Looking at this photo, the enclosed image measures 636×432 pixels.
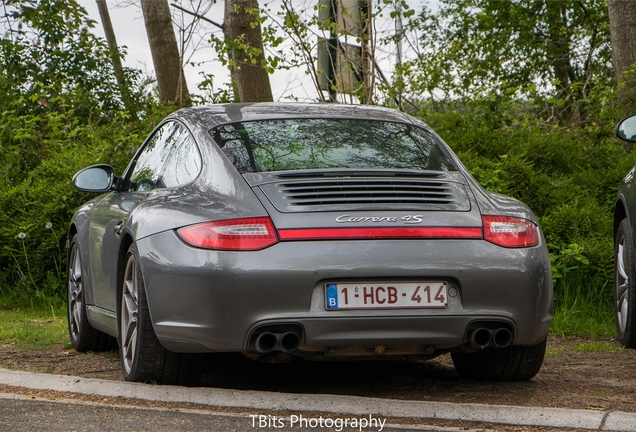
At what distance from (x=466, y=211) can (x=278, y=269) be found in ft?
3.06

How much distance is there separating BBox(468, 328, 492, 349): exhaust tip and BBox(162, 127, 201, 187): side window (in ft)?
4.94

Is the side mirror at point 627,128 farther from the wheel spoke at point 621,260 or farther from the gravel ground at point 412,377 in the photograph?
the gravel ground at point 412,377

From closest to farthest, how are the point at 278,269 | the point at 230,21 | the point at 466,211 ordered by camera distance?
the point at 278,269, the point at 466,211, the point at 230,21

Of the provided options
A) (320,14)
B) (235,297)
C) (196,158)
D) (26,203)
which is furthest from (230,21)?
(235,297)

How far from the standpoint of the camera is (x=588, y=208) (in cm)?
932

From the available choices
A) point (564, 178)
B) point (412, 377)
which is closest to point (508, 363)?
point (412, 377)

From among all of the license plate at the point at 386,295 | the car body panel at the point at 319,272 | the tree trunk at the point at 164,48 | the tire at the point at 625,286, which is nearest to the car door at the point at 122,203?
the car body panel at the point at 319,272

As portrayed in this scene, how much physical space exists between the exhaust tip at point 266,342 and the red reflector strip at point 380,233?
16.4 inches

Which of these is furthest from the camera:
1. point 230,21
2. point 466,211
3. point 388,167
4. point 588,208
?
point 230,21

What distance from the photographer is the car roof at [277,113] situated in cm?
538

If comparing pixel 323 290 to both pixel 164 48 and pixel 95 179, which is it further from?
pixel 164 48

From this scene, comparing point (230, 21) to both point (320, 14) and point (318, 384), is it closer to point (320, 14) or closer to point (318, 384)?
point (320, 14)

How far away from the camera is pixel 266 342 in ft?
14.4

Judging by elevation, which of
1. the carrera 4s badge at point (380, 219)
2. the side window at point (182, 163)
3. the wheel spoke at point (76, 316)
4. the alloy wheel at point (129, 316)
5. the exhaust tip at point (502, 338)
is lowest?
the wheel spoke at point (76, 316)
